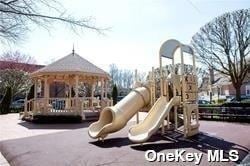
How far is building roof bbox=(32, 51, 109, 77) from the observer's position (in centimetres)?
1572

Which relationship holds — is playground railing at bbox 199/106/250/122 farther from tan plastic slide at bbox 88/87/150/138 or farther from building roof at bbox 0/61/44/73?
building roof at bbox 0/61/44/73

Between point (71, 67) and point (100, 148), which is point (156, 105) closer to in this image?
point (100, 148)

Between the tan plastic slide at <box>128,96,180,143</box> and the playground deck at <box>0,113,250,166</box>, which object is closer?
the playground deck at <box>0,113,250,166</box>

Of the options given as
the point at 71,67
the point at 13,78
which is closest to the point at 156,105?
the point at 71,67

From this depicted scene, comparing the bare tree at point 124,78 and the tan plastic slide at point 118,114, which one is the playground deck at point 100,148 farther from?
the bare tree at point 124,78

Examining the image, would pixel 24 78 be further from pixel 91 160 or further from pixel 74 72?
pixel 91 160

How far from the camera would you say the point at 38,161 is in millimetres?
6047

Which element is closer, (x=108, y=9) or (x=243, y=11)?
(x=108, y=9)

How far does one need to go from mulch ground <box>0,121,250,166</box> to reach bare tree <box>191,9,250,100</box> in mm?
15602

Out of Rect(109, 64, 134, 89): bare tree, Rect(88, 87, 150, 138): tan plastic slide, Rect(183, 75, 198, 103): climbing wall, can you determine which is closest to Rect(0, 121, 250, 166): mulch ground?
Rect(88, 87, 150, 138): tan plastic slide

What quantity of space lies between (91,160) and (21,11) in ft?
11.7

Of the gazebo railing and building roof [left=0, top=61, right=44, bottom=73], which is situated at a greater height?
building roof [left=0, top=61, right=44, bottom=73]

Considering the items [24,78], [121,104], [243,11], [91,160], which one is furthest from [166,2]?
[24,78]

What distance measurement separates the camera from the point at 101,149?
23.7 ft
